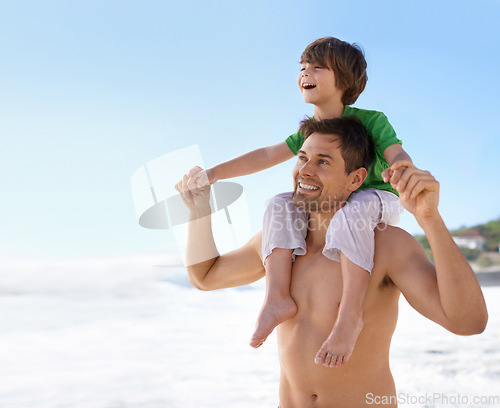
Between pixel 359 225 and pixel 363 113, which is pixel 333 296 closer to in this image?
pixel 359 225

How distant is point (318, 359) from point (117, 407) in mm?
6778

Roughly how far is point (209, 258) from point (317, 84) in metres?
0.99

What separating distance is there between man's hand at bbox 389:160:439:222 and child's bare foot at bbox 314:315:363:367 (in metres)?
0.50

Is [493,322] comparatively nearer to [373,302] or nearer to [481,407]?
[481,407]

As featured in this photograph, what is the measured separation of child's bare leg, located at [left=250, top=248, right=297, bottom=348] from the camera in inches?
80.7

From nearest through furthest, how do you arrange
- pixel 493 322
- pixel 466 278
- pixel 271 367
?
1. pixel 466 278
2. pixel 271 367
3. pixel 493 322

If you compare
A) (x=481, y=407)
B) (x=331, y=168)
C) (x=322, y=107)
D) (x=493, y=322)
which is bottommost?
(x=481, y=407)

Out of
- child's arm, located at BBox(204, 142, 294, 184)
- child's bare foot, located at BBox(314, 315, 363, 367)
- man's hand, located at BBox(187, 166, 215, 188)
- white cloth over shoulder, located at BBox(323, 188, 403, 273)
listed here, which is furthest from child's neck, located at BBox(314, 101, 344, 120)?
child's bare foot, located at BBox(314, 315, 363, 367)

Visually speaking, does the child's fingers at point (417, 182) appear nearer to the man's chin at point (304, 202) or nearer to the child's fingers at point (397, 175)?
the child's fingers at point (397, 175)

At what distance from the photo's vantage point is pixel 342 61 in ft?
8.29

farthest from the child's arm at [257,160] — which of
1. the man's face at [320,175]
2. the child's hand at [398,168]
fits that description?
the child's hand at [398,168]

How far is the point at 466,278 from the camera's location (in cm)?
177

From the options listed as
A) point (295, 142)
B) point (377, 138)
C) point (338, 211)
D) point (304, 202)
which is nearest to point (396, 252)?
point (338, 211)

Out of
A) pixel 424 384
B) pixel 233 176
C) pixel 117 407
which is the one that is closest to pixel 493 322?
pixel 424 384
